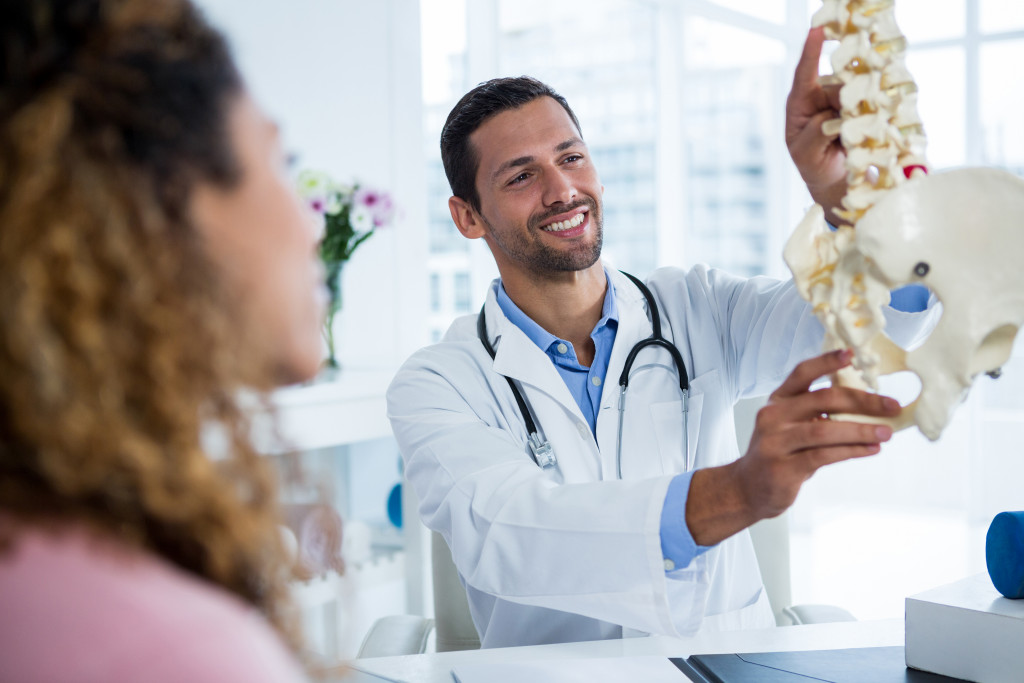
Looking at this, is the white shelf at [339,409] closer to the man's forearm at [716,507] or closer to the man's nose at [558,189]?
the man's nose at [558,189]

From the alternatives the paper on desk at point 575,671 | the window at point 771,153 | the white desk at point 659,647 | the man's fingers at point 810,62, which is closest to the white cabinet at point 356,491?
the white desk at point 659,647

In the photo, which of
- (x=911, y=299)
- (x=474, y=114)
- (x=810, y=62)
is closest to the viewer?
(x=810, y=62)

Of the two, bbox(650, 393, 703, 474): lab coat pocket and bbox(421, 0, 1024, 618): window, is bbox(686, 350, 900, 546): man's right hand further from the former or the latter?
bbox(421, 0, 1024, 618): window

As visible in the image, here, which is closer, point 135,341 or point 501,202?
point 135,341

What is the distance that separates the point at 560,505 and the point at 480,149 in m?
0.93

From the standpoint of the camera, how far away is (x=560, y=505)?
1.14 meters

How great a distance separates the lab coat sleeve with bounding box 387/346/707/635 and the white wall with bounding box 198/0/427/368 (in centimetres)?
120

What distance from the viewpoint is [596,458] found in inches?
59.1

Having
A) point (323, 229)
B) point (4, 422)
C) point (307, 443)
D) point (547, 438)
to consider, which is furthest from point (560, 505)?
point (323, 229)

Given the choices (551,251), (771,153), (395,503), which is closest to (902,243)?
(551,251)

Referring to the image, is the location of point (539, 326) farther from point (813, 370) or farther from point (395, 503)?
point (395, 503)

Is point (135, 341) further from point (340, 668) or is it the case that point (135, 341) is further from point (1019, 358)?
point (1019, 358)

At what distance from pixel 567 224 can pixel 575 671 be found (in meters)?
0.90

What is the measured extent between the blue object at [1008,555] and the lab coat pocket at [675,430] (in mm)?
545
